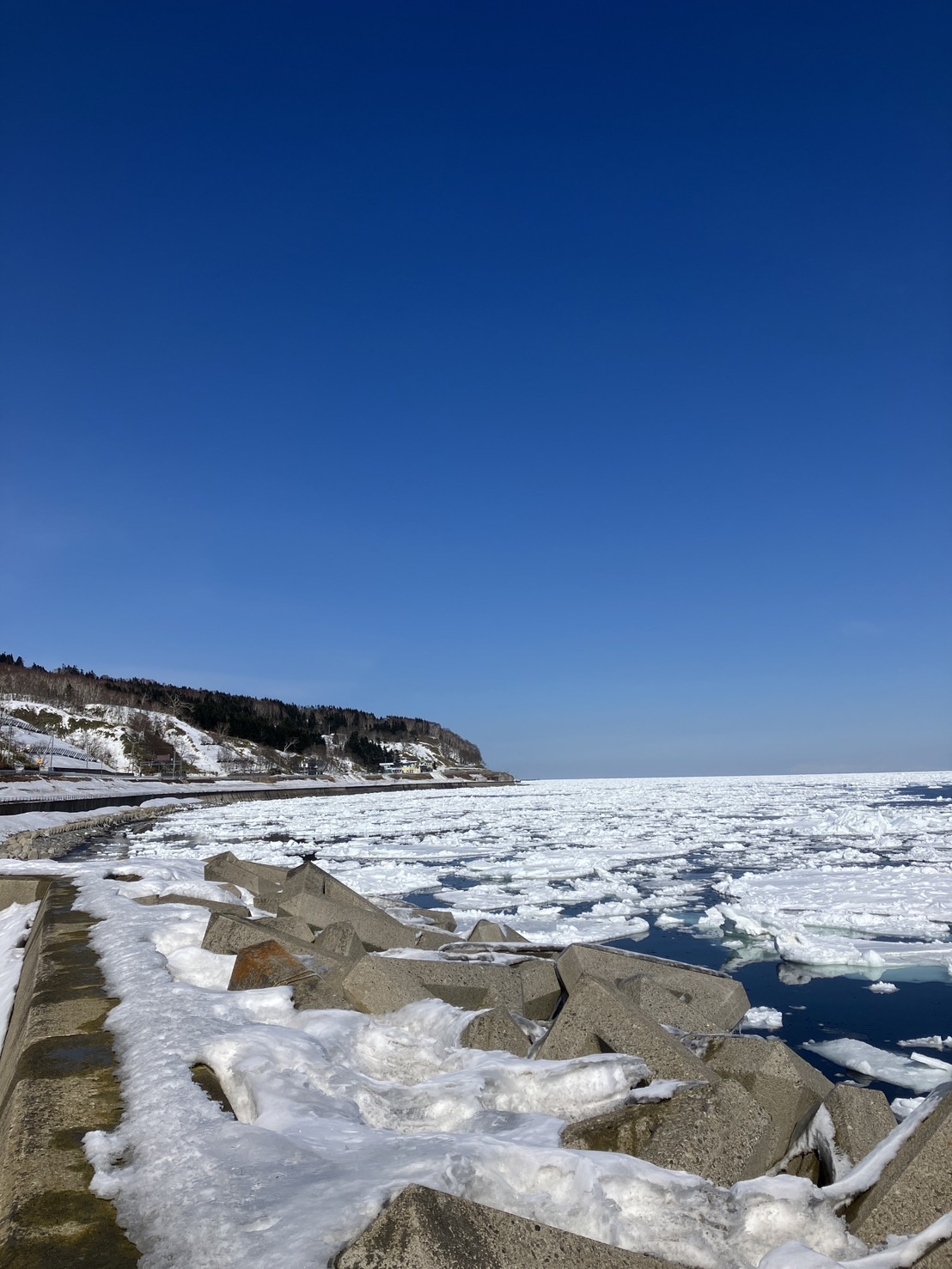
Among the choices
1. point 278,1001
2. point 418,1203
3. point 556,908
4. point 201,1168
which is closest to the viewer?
point 418,1203

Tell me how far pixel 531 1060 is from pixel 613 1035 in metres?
0.44

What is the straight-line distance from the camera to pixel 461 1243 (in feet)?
6.26

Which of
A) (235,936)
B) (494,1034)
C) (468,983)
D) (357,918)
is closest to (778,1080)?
(494,1034)

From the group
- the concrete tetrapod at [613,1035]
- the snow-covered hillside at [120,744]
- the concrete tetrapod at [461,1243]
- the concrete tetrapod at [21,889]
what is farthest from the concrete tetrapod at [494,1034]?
the snow-covered hillside at [120,744]

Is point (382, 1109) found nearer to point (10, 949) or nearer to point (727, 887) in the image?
point (10, 949)

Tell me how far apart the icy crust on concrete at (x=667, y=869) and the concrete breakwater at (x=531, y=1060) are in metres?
3.89

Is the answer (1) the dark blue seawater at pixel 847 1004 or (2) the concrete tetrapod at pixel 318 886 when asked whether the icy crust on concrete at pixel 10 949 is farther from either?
(1) the dark blue seawater at pixel 847 1004

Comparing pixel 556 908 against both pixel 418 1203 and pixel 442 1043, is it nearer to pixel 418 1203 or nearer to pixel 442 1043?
pixel 442 1043

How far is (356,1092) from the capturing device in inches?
141

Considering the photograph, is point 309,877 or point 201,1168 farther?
point 309,877

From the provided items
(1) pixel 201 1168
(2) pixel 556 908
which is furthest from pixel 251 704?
(1) pixel 201 1168

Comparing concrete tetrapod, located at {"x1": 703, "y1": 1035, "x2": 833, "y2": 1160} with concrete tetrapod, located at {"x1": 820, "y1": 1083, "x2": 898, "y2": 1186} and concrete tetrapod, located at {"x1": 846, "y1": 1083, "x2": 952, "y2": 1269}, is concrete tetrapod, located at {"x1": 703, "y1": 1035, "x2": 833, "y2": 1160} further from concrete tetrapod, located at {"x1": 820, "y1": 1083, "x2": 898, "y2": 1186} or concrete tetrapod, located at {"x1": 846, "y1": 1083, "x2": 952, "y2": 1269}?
concrete tetrapod, located at {"x1": 846, "y1": 1083, "x2": 952, "y2": 1269}

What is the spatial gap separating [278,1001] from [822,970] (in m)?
6.69

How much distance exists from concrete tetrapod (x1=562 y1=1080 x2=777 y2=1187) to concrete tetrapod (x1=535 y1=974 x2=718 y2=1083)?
2.22 feet
